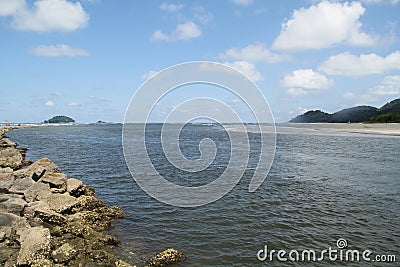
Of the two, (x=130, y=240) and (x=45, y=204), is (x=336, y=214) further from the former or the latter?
(x=45, y=204)

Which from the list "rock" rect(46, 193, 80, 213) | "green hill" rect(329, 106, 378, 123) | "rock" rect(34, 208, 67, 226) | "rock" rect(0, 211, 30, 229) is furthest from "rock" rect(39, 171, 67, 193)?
"green hill" rect(329, 106, 378, 123)

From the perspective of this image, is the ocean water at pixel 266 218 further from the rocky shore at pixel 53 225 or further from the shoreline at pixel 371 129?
the shoreline at pixel 371 129

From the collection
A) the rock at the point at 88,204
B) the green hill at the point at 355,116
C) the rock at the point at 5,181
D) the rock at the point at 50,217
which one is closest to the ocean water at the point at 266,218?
the rock at the point at 88,204

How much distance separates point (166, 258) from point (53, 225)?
5703 millimetres

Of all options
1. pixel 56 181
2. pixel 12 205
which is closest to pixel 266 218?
pixel 12 205

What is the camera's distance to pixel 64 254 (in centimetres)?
941

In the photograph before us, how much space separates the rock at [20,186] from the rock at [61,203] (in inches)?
82.4

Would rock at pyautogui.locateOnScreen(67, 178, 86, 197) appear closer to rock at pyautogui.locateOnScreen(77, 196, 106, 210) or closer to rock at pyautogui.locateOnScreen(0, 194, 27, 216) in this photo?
rock at pyautogui.locateOnScreen(77, 196, 106, 210)

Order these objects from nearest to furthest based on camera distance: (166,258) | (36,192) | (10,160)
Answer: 1. (166,258)
2. (36,192)
3. (10,160)

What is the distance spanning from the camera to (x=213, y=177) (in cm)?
2362

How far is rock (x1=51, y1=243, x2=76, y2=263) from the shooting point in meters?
9.15

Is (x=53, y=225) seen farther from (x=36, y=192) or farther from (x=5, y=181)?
(x=5, y=181)

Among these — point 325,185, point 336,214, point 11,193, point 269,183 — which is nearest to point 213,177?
point 269,183

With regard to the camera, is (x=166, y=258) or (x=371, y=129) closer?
(x=166, y=258)
